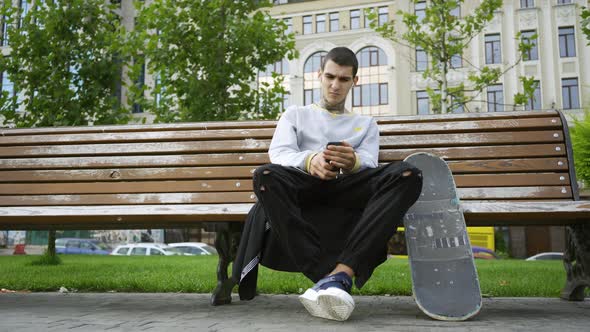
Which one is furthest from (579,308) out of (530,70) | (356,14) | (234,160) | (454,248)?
(356,14)

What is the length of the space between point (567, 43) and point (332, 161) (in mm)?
35255

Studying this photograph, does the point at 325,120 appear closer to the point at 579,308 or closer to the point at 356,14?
the point at 579,308

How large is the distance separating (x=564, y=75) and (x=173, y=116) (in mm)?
28071

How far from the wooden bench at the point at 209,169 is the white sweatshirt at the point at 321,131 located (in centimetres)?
51

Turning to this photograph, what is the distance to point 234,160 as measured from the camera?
4180 mm

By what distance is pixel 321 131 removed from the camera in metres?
3.47

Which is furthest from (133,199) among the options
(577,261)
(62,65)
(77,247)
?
(77,247)

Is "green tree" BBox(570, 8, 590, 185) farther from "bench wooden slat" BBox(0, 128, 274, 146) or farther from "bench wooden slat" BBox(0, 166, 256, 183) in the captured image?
"bench wooden slat" BBox(0, 166, 256, 183)

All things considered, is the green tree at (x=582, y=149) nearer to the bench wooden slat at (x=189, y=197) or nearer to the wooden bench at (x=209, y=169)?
the wooden bench at (x=209, y=169)

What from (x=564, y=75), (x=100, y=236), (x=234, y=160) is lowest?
(x=100, y=236)

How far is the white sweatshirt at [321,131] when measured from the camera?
3.38m

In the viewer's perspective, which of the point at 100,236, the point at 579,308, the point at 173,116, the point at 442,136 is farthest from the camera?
the point at 100,236

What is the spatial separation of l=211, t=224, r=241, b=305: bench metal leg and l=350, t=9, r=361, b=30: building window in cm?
3635

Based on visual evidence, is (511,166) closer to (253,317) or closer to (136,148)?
(253,317)
